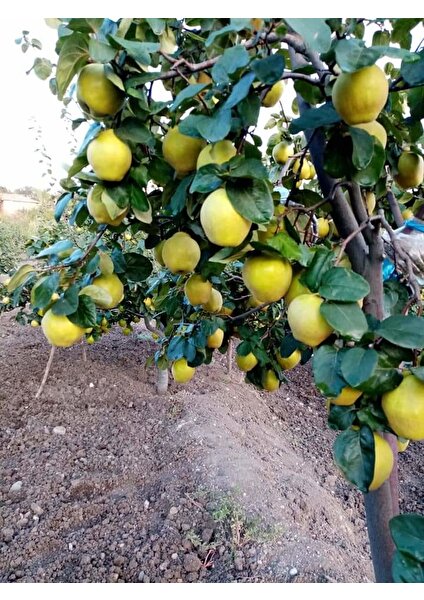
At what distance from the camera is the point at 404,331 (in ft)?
1.66

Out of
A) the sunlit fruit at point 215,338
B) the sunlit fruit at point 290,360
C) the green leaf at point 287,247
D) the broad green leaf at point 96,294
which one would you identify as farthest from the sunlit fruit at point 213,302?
the green leaf at point 287,247

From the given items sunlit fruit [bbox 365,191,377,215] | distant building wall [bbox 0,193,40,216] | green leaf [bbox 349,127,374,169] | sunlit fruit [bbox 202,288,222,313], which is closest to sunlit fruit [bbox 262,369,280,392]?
sunlit fruit [bbox 202,288,222,313]

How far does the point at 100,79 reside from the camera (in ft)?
1.88

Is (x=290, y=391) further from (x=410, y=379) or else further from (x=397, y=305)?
(x=410, y=379)

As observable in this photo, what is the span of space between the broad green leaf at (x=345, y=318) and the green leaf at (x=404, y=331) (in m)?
0.03

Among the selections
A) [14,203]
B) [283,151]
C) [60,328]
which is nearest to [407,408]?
[60,328]

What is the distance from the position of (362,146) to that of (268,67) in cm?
15

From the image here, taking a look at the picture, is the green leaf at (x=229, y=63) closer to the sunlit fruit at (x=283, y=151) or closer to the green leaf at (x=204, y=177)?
the green leaf at (x=204, y=177)

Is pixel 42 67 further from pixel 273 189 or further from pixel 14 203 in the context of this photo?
pixel 14 203

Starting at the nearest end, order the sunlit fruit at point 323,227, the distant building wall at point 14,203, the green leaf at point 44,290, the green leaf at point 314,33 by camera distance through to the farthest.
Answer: the green leaf at point 314,33
the green leaf at point 44,290
the sunlit fruit at point 323,227
the distant building wall at point 14,203

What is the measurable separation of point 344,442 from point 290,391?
3001mm

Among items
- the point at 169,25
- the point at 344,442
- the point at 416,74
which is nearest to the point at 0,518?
the point at 344,442

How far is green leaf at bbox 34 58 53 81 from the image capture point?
2.75 ft

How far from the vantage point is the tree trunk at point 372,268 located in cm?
69
